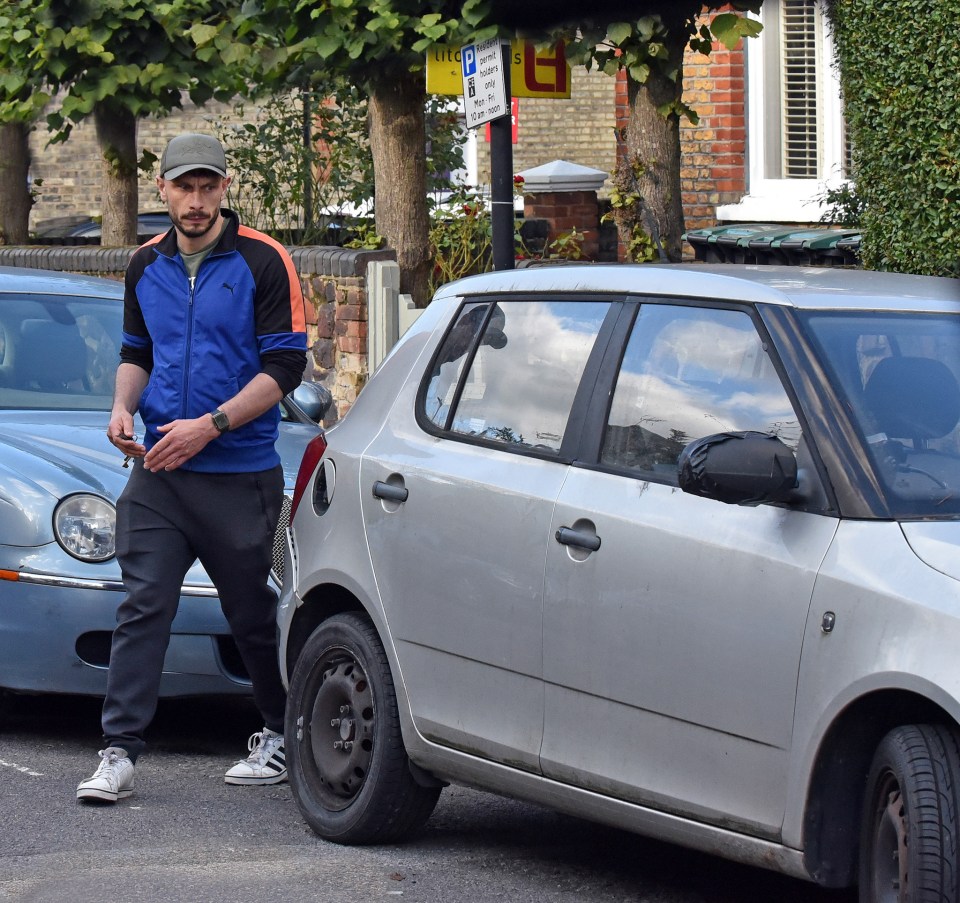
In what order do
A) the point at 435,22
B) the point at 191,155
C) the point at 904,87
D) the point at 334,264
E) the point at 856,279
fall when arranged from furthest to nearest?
the point at 334,264 < the point at 435,22 < the point at 904,87 < the point at 191,155 < the point at 856,279

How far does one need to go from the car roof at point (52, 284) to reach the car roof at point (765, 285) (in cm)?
325

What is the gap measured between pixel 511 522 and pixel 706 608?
0.74 metres

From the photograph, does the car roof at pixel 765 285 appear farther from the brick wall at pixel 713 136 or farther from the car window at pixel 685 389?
the brick wall at pixel 713 136

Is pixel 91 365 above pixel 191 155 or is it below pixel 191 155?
below

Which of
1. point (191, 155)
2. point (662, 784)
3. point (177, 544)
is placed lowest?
point (662, 784)

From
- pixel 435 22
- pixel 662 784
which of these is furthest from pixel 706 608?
pixel 435 22

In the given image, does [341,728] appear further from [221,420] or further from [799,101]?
[799,101]

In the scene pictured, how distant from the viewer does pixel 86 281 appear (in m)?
7.99

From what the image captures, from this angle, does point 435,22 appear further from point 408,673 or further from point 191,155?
point 408,673

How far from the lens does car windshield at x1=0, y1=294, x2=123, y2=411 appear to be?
7.45 metres

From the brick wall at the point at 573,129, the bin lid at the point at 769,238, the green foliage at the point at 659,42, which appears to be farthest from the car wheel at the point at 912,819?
the brick wall at the point at 573,129

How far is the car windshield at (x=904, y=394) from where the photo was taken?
4.04 m

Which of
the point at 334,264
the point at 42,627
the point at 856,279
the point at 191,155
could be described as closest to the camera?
the point at 856,279

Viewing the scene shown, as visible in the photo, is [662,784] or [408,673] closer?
[662,784]
